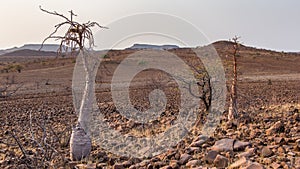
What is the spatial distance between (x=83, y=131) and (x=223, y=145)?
1.78 m

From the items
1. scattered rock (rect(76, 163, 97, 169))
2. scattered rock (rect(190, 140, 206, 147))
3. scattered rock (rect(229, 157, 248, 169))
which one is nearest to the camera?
→ scattered rock (rect(229, 157, 248, 169))

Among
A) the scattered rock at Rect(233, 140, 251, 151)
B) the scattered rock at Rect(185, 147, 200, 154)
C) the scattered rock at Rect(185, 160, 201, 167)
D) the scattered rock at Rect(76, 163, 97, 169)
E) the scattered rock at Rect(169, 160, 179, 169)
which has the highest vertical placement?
the scattered rock at Rect(233, 140, 251, 151)

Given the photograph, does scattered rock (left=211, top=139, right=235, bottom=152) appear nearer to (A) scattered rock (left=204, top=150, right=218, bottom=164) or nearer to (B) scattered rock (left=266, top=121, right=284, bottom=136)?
(A) scattered rock (left=204, top=150, right=218, bottom=164)

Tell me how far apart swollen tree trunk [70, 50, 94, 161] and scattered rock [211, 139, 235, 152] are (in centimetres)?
162

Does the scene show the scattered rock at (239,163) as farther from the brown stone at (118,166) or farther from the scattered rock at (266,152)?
the brown stone at (118,166)

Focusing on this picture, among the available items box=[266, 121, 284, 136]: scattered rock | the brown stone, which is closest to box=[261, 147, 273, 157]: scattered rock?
box=[266, 121, 284, 136]: scattered rock

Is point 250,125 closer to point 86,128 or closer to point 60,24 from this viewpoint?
point 86,128

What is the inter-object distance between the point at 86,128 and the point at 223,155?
75.9 inches

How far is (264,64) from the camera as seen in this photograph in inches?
1558

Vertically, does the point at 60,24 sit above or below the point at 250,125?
above

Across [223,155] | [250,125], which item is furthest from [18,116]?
[223,155]

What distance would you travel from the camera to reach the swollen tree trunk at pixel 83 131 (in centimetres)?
570

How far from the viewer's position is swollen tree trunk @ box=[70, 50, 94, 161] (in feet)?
18.7

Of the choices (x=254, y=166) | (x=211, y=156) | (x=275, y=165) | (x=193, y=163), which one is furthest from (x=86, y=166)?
(x=275, y=165)
